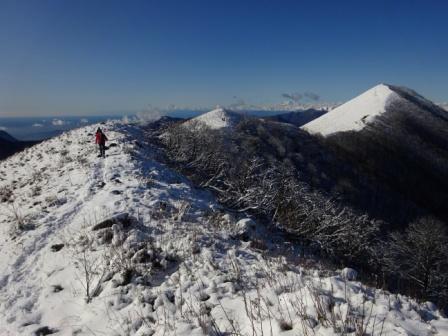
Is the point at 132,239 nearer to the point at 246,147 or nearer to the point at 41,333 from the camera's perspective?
the point at 41,333

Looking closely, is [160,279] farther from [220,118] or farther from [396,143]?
[396,143]

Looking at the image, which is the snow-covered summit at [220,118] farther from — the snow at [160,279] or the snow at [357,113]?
the snow at [160,279]

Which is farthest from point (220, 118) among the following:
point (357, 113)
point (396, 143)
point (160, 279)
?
point (357, 113)

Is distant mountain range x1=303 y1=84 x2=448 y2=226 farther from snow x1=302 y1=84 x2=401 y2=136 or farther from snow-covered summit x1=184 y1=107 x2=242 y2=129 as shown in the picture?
snow-covered summit x1=184 y1=107 x2=242 y2=129

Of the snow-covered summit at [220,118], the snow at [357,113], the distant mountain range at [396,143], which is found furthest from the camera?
the snow at [357,113]

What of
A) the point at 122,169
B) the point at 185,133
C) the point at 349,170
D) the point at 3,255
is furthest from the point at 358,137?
the point at 3,255

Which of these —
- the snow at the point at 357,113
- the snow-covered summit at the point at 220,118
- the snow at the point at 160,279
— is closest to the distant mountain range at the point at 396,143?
the snow at the point at 357,113

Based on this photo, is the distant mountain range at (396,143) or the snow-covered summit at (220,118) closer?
the snow-covered summit at (220,118)
